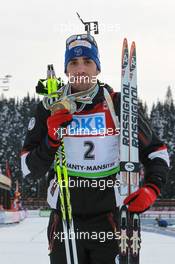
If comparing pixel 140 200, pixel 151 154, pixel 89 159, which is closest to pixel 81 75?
pixel 89 159

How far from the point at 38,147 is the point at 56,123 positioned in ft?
0.74

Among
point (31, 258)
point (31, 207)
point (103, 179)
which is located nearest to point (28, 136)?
point (103, 179)

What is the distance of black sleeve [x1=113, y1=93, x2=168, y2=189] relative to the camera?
11.9 ft

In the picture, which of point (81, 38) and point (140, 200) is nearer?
point (140, 200)

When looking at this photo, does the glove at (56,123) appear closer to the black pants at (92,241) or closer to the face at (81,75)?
the face at (81,75)

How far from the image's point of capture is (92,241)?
348 centimetres

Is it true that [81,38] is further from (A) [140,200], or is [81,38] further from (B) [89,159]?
(A) [140,200]

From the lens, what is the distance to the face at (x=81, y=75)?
3.68 meters

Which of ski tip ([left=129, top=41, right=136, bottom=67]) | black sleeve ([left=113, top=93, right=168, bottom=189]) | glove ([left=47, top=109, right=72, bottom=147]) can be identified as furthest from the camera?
ski tip ([left=129, top=41, right=136, bottom=67])

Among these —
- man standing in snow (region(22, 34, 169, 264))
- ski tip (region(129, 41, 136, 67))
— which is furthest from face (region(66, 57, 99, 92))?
ski tip (region(129, 41, 136, 67))

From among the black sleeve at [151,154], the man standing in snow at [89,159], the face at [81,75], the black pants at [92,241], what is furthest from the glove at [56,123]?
the black pants at [92,241]

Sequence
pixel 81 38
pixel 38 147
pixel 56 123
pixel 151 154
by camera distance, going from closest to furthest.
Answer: pixel 56 123 < pixel 38 147 < pixel 151 154 < pixel 81 38

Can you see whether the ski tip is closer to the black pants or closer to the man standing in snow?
the man standing in snow

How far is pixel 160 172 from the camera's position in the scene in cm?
365
